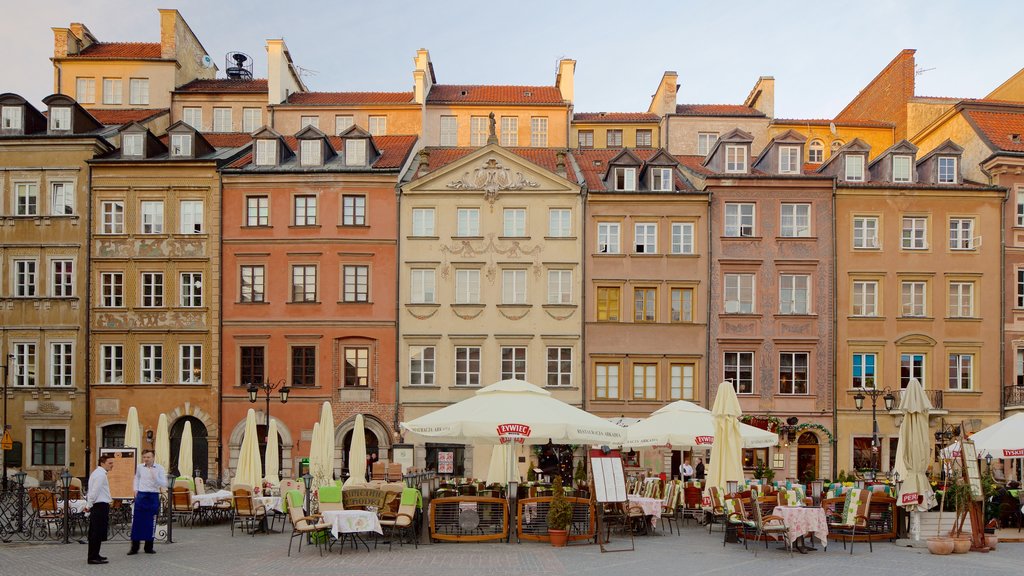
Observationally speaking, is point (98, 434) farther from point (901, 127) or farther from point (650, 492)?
point (901, 127)

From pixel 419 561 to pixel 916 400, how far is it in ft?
32.8

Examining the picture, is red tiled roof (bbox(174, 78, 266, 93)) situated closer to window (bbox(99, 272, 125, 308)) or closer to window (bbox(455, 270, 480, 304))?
window (bbox(99, 272, 125, 308))

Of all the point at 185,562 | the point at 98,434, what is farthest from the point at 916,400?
the point at 98,434

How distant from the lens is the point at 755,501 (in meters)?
18.7

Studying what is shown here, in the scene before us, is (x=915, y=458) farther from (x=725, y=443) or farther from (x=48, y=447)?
(x=48, y=447)

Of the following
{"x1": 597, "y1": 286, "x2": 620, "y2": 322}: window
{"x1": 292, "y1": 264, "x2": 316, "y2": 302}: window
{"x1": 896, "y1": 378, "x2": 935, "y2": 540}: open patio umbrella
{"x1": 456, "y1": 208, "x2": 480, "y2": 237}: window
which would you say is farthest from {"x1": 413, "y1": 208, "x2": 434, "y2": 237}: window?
{"x1": 896, "y1": 378, "x2": 935, "y2": 540}: open patio umbrella

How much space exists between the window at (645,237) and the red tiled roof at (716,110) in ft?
27.6

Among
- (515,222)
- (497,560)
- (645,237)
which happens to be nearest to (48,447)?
(515,222)

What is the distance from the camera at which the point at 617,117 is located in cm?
4653

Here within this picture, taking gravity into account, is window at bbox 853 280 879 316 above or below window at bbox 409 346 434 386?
above

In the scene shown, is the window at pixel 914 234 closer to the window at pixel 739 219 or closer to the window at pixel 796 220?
the window at pixel 796 220

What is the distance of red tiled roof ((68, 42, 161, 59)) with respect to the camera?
46.0m

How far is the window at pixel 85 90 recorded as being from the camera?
149ft

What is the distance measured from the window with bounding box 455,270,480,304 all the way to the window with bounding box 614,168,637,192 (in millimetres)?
5986
